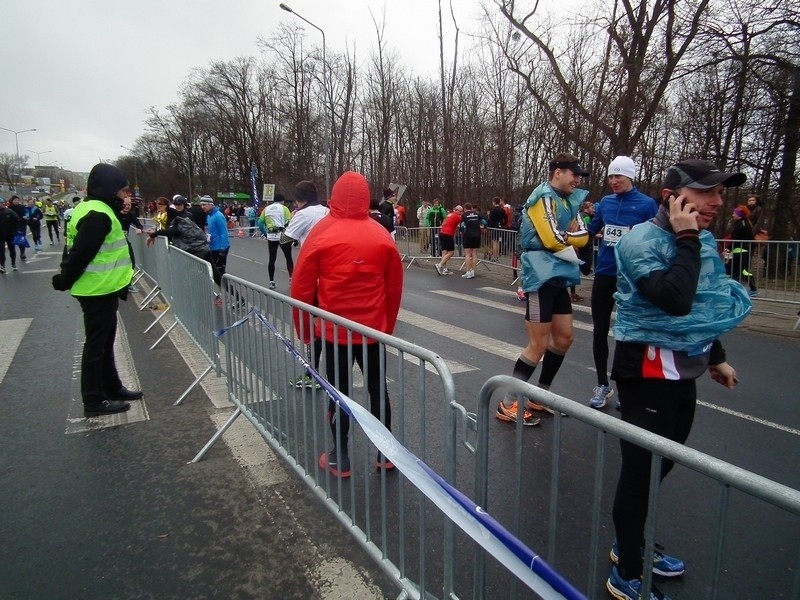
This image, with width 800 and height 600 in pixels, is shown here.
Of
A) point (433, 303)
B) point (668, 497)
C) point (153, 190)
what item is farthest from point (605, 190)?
point (153, 190)

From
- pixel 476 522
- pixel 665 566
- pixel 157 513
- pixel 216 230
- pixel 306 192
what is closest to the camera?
pixel 476 522

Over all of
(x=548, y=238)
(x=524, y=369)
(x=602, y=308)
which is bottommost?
(x=524, y=369)

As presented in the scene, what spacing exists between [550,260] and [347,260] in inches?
65.0

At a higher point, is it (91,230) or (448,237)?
(91,230)

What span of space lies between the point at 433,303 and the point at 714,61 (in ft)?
37.2

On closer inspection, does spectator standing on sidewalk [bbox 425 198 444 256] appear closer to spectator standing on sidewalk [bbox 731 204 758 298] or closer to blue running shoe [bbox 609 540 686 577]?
spectator standing on sidewalk [bbox 731 204 758 298]

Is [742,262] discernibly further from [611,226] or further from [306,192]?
[306,192]

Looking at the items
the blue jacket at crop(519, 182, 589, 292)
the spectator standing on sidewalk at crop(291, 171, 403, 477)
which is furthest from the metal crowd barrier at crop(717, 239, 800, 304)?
the spectator standing on sidewalk at crop(291, 171, 403, 477)

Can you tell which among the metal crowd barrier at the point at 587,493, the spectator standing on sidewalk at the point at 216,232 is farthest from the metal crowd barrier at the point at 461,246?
the metal crowd barrier at the point at 587,493

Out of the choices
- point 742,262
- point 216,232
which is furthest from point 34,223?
point 742,262

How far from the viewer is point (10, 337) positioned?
737 centimetres

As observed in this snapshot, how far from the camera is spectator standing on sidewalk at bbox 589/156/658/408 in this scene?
4.23 meters

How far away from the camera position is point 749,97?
52.2ft

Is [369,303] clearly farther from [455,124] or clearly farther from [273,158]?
[273,158]
